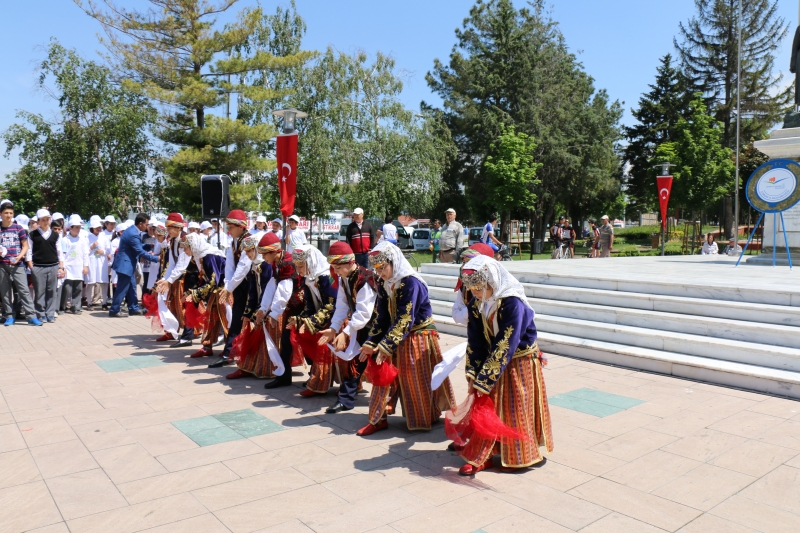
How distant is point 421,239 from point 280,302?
28371 millimetres

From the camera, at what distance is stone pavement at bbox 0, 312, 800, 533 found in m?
3.51

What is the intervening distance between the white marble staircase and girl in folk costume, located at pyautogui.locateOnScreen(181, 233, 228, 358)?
12.4 feet

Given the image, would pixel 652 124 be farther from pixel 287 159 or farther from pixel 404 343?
pixel 404 343

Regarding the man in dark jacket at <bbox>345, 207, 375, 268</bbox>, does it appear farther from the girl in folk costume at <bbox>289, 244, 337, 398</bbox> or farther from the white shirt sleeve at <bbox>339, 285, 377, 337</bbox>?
the white shirt sleeve at <bbox>339, 285, 377, 337</bbox>

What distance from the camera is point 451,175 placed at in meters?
37.9

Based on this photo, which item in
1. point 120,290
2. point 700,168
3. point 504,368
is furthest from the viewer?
point 700,168

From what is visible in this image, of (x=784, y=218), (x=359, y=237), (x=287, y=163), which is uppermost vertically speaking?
(x=287, y=163)

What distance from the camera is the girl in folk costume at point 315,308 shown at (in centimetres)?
583

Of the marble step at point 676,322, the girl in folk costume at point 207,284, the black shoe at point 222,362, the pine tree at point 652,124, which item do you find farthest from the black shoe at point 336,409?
the pine tree at point 652,124

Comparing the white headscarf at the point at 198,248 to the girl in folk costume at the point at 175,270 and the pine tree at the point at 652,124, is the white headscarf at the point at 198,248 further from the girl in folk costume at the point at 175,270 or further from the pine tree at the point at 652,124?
the pine tree at the point at 652,124

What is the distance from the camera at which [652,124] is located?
43938 millimetres

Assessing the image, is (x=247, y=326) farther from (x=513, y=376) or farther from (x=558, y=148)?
(x=558, y=148)

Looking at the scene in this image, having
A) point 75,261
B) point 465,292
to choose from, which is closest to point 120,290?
point 75,261

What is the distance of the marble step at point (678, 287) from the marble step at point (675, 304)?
0.10 metres
